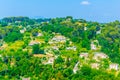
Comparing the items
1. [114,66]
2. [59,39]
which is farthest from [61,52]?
[114,66]

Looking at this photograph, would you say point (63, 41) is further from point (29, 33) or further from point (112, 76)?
point (112, 76)

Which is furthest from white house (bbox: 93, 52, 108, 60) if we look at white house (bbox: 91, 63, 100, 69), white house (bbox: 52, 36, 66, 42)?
white house (bbox: 52, 36, 66, 42)

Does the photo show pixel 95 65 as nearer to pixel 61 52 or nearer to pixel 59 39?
pixel 61 52

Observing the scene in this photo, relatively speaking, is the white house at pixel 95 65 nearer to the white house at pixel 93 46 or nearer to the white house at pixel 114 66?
the white house at pixel 114 66

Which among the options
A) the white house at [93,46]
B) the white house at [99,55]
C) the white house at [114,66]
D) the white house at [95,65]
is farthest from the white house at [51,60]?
the white house at [93,46]

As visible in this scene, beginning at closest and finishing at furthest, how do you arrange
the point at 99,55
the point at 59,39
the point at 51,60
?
the point at 51,60
the point at 99,55
the point at 59,39

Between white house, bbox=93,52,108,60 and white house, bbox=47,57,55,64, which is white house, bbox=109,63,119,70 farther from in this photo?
white house, bbox=47,57,55,64

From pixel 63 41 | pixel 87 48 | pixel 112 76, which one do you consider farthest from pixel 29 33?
pixel 112 76

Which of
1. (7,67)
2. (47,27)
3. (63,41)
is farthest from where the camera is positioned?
(47,27)
